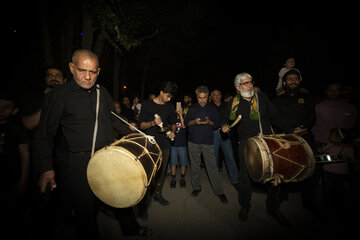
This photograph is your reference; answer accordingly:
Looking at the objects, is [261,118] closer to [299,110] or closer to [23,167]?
[299,110]

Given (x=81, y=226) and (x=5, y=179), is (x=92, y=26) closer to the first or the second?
(x=5, y=179)

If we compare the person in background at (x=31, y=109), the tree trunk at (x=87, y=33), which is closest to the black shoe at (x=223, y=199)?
the person in background at (x=31, y=109)

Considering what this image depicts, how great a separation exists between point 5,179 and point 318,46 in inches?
759

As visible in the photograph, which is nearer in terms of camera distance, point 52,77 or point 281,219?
point 281,219

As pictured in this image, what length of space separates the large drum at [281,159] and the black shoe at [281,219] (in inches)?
40.2

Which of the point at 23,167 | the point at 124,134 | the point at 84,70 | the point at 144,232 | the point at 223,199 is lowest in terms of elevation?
the point at 144,232

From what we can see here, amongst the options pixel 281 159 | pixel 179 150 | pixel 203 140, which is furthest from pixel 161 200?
pixel 281 159

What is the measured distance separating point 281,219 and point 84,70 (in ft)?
12.7

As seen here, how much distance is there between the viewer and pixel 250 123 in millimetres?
3051

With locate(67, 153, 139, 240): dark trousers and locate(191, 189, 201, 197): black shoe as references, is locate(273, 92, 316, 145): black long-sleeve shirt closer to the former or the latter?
locate(191, 189, 201, 197): black shoe

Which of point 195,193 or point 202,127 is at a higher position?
point 202,127

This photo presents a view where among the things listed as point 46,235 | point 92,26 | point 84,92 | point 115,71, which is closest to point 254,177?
point 84,92

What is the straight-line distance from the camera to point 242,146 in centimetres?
312

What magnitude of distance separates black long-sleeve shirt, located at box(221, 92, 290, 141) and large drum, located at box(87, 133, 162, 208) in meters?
1.90
